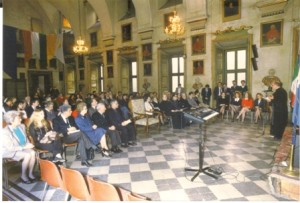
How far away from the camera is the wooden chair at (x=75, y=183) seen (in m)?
2.71

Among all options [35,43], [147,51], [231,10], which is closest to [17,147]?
[35,43]

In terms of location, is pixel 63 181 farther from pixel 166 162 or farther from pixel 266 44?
pixel 266 44

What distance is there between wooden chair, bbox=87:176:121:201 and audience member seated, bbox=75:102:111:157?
280 centimetres

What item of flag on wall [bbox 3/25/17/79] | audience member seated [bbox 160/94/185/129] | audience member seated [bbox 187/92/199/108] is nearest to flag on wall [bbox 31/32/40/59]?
flag on wall [bbox 3/25/17/79]

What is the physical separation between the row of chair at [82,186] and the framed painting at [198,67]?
9.11 meters

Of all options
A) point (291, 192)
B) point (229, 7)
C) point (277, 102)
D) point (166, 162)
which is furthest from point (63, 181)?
point (229, 7)

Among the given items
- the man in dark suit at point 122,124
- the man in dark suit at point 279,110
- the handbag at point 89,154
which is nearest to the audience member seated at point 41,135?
the handbag at point 89,154

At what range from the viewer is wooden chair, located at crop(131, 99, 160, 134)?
750 cm

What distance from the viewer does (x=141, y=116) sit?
784 cm

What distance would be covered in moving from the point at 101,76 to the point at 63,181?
48.4ft

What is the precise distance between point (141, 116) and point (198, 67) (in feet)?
16.0

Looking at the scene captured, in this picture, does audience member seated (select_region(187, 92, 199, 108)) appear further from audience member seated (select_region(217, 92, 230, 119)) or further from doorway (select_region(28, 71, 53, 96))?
doorway (select_region(28, 71, 53, 96))

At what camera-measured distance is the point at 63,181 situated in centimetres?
299

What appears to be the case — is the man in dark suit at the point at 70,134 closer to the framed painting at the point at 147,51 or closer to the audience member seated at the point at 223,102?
Answer: the audience member seated at the point at 223,102
